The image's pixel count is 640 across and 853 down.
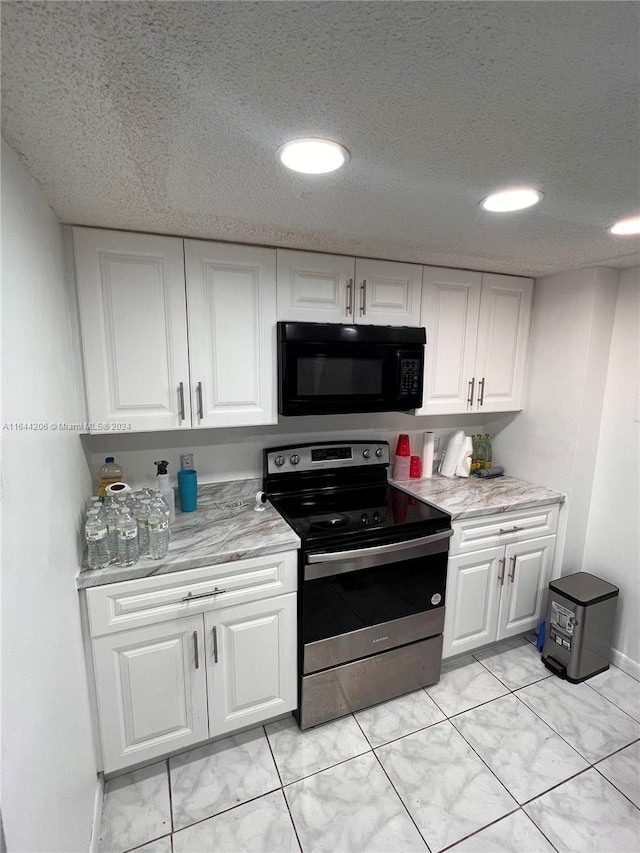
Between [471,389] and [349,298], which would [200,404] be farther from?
[471,389]

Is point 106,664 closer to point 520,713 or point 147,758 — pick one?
point 147,758

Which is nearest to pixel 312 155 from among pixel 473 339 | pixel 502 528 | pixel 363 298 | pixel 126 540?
pixel 363 298

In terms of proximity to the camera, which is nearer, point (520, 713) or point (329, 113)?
point (329, 113)

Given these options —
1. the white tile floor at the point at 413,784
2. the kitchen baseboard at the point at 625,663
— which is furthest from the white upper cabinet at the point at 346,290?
the kitchen baseboard at the point at 625,663

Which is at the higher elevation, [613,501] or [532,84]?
[532,84]

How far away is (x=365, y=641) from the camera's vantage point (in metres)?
1.80

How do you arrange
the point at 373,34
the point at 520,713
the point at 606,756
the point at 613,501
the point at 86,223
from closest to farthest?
the point at 373,34, the point at 86,223, the point at 606,756, the point at 520,713, the point at 613,501

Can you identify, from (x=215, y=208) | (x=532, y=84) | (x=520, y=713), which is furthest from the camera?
(x=520, y=713)

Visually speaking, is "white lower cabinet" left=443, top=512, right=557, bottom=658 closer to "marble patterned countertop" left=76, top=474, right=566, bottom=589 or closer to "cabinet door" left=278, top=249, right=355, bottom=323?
"marble patterned countertop" left=76, top=474, right=566, bottom=589

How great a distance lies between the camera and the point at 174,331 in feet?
5.48

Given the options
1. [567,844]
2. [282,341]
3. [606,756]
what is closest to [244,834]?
[567,844]

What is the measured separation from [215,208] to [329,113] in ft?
2.13

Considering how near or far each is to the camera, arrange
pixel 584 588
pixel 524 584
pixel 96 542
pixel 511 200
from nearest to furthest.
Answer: pixel 511 200 → pixel 96 542 → pixel 584 588 → pixel 524 584

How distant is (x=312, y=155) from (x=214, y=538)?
135 cm
